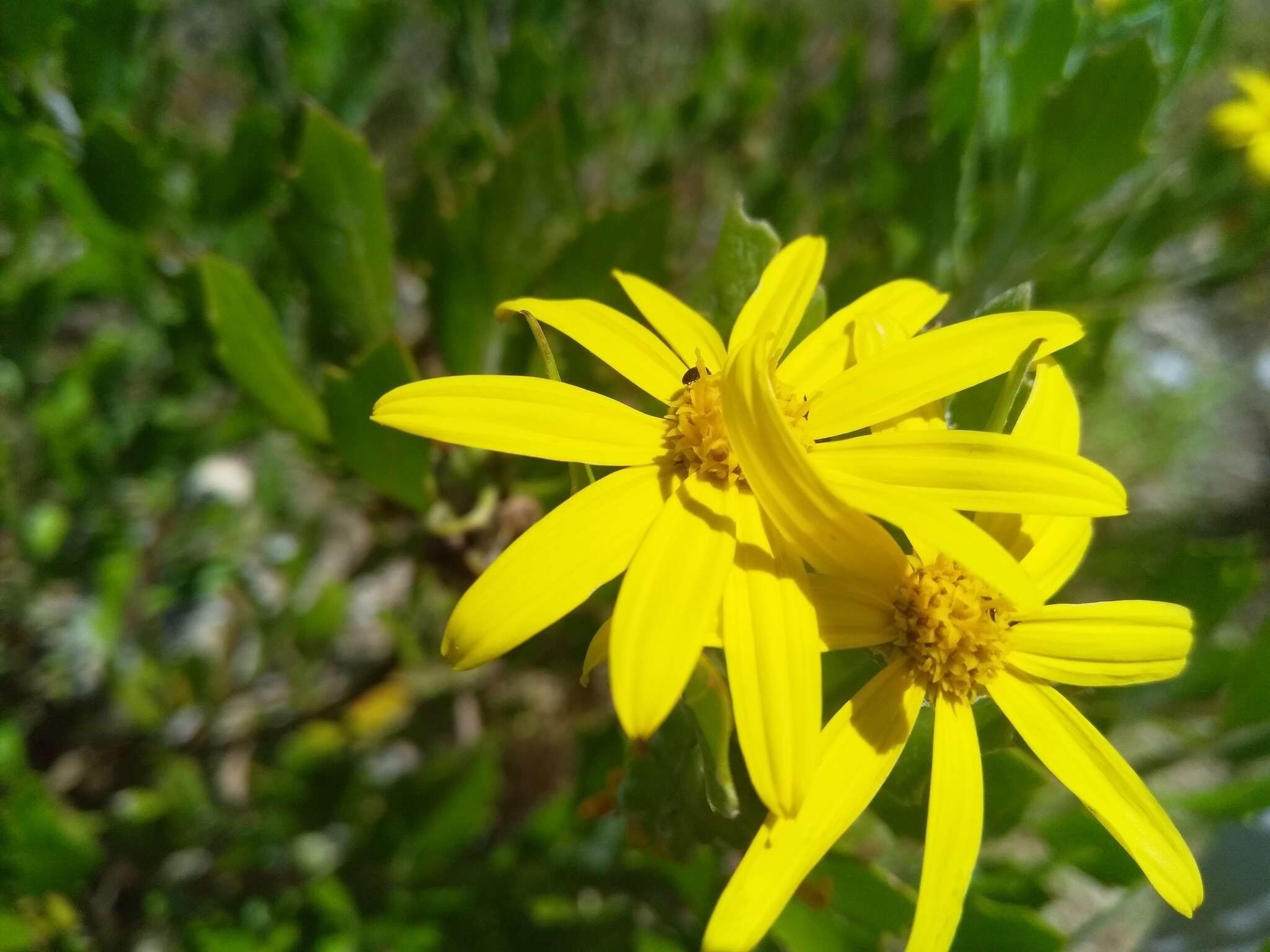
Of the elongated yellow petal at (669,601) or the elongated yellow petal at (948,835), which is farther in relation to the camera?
the elongated yellow petal at (948,835)

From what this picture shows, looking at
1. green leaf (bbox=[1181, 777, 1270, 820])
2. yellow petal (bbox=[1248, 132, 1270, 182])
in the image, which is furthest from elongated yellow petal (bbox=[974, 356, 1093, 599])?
yellow petal (bbox=[1248, 132, 1270, 182])

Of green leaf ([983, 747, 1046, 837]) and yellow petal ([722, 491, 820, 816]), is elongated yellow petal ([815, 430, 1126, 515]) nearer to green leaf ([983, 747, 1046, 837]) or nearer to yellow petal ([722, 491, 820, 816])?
yellow petal ([722, 491, 820, 816])

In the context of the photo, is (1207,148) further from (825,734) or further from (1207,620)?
(825,734)

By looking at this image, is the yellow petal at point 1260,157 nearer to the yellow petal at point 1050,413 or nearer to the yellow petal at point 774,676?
the yellow petal at point 1050,413

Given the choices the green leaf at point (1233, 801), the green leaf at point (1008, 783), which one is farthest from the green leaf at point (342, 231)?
the green leaf at point (1233, 801)

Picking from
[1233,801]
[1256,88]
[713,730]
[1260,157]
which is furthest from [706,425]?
[1256,88]

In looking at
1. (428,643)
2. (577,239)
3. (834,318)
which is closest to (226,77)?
(428,643)
